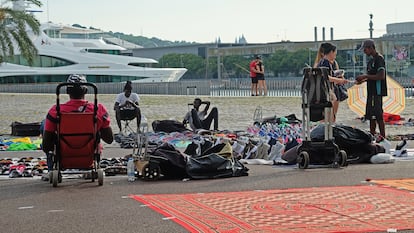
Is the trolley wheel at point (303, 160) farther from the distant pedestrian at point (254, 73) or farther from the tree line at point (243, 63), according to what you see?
the tree line at point (243, 63)

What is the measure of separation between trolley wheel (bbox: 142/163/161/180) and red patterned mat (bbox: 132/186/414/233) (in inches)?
51.7

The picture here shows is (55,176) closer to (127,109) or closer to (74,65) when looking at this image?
(127,109)

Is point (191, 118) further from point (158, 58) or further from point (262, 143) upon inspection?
point (158, 58)

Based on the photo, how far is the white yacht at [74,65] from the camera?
213ft

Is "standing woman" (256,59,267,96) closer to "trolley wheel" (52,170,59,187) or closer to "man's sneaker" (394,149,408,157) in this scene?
"man's sneaker" (394,149,408,157)

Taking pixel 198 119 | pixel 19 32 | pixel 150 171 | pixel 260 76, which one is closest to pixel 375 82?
pixel 198 119

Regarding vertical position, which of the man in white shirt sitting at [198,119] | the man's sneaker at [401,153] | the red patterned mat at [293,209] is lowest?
the red patterned mat at [293,209]

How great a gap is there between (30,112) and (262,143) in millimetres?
17361

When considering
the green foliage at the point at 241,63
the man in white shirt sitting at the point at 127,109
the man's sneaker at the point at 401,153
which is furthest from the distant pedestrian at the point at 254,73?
the man's sneaker at the point at 401,153

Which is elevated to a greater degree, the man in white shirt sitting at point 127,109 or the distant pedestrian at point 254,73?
the distant pedestrian at point 254,73

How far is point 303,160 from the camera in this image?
32.7 feet

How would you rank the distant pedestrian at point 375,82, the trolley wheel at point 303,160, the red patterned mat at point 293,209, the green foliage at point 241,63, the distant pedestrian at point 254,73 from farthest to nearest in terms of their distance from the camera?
the green foliage at point 241,63
the distant pedestrian at point 254,73
the distant pedestrian at point 375,82
the trolley wheel at point 303,160
the red patterned mat at point 293,209

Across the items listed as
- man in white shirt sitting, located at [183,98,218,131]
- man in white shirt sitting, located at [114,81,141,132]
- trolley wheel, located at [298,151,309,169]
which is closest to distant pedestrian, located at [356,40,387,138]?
trolley wheel, located at [298,151,309,169]

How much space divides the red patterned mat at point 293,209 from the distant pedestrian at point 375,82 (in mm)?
4746
